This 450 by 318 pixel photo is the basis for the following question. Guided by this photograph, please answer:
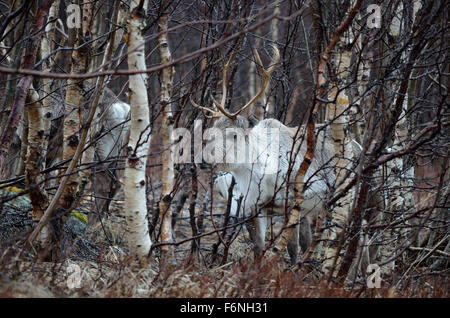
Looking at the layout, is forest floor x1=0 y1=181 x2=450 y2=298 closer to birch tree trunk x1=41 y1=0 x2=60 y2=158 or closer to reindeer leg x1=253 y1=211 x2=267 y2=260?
birch tree trunk x1=41 y1=0 x2=60 y2=158

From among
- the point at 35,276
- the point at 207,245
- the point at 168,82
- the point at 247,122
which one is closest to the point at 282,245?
the point at 168,82

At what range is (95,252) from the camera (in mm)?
5270

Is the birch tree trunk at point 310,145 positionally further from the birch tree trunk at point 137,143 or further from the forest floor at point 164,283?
the birch tree trunk at point 137,143

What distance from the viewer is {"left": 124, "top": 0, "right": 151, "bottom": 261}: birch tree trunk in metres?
3.46

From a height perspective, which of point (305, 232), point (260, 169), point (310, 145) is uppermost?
point (310, 145)

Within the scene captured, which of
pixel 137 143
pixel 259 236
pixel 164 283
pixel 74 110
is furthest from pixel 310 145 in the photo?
pixel 259 236

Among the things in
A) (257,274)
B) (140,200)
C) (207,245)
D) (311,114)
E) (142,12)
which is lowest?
(207,245)

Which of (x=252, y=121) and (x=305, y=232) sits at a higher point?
(x=252, y=121)

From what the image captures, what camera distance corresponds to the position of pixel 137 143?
11.5 ft

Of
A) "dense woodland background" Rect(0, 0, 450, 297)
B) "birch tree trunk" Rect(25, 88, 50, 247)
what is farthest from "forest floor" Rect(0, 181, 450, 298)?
"birch tree trunk" Rect(25, 88, 50, 247)

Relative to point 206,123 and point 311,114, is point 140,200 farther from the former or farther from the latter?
point 206,123

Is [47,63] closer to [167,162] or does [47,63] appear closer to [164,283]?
[167,162]
